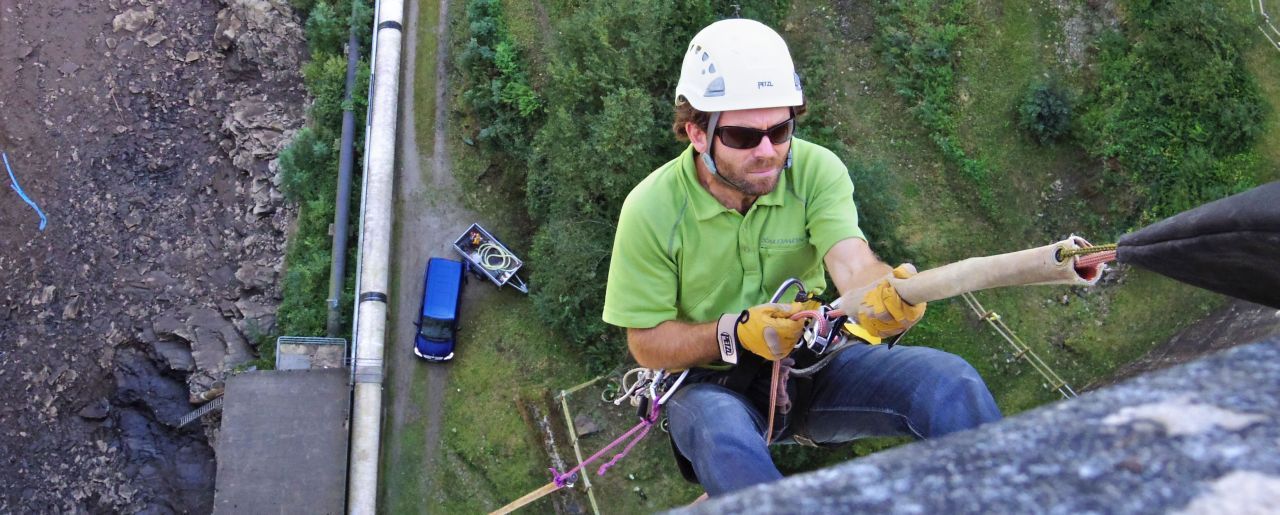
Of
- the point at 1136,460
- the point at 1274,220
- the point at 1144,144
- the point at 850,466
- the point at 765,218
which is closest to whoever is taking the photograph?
the point at 1136,460

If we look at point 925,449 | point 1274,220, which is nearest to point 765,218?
point 1274,220

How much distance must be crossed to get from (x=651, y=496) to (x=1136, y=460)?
36.7 ft

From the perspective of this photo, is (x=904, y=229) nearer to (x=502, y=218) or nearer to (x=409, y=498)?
(x=502, y=218)

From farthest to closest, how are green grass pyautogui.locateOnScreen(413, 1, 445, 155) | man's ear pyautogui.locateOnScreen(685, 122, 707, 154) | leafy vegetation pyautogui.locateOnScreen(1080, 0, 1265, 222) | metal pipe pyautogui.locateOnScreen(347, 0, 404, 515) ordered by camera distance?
green grass pyautogui.locateOnScreen(413, 1, 445, 155) → metal pipe pyautogui.locateOnScreen(347, 0, 404, 515) → leafy vegetation pyautogui.locateOnScreen(1080, 0, 1265, 222) → man's ear pyautogui.locateOnScreen(685, 122, 707, 154)

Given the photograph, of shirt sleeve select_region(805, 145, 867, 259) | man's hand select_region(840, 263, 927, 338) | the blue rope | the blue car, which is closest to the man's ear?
shirt sleeve select_region(805, 145, 867, 259)

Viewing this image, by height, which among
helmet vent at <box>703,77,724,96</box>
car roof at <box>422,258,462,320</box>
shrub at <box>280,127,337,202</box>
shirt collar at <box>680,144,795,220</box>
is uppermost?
helmet vent at <box>703,77,724,96</box>

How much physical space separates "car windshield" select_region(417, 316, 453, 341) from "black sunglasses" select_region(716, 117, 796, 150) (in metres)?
10.1

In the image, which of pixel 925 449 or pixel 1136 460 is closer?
pixel 1136 460

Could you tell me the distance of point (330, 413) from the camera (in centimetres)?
1321

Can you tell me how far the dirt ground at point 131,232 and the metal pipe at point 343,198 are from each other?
2047 millimetres

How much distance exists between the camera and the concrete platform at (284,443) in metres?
12.8

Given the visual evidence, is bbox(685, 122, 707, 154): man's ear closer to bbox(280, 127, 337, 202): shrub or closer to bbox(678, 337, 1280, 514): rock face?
A: bbox(678, 337, 1280, 514): rock face

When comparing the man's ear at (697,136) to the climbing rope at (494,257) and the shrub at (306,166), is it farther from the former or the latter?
the shrub at (306,166)

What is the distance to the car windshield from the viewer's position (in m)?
13.8
